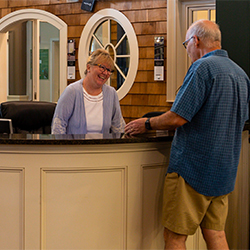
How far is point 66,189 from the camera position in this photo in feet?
6.70

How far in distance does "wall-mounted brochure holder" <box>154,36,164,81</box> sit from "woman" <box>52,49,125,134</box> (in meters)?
2.10

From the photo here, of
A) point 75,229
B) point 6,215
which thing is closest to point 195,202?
point 75,229

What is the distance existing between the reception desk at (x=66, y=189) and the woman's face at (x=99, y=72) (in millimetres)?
801

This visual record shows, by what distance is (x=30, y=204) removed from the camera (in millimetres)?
2053

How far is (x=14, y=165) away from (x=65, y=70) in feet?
11.9

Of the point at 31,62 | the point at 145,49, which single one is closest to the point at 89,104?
the point at 145,49

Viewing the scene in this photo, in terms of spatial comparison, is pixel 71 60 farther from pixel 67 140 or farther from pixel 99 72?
pixel 67 140

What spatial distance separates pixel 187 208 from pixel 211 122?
1.54 ft

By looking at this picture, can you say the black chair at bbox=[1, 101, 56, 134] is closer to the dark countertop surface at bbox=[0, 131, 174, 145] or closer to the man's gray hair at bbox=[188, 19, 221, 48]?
the dark countertop surface at bbox=[0, 131, 174, 145]

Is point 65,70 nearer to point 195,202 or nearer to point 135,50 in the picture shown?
point 135,50

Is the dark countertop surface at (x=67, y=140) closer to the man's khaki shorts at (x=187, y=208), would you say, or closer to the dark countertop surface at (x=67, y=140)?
the dark countertop surface at (x=67, y=140)

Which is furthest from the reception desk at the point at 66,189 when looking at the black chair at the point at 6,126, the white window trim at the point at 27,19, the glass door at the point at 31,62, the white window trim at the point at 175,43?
the glass door at the point at 31,62

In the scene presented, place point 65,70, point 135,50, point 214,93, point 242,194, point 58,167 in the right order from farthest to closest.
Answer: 1. point 65,70
2. point 135,50
3. point 242,194
4. point 58,167
5. point 214,93

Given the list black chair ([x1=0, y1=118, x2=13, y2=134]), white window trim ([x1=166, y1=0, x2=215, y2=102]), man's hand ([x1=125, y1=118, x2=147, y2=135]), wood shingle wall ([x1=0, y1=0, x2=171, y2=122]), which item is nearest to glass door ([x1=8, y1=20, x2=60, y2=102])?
wood shingle wall ([x1=0, y1=0, x2=171, y2=122])
